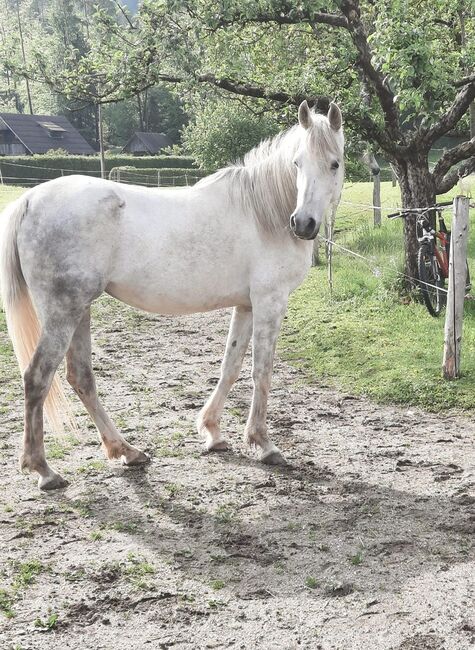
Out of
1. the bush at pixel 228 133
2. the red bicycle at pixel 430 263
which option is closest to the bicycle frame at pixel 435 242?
the red bicycle at pixel 430 263

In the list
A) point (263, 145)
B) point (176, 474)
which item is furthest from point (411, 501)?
point (263, 145)

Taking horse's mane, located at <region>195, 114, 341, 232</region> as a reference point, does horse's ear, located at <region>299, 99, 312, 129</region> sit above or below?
above

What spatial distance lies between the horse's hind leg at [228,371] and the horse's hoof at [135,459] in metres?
0.50

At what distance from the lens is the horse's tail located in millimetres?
4473

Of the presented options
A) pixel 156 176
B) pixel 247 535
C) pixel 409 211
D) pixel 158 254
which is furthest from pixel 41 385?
pixel 156 176

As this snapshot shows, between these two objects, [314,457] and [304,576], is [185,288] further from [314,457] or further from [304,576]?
[304,576]

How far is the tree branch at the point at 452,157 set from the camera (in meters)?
8.75

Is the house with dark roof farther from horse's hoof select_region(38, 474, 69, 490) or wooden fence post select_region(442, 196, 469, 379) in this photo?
horse's hoof select_region(38, 474, 69, 490)

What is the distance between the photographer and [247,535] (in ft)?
12.8

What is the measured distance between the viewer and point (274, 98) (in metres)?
8.93

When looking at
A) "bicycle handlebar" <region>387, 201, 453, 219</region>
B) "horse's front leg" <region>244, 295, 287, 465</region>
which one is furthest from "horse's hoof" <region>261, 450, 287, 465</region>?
"bicycle handlebar" <region>387, 201, 453, 219</region>

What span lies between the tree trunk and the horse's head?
4.56m

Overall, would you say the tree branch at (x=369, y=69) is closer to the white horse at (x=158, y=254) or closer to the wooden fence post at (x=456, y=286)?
the wooden fence post at (x=456, y=286)

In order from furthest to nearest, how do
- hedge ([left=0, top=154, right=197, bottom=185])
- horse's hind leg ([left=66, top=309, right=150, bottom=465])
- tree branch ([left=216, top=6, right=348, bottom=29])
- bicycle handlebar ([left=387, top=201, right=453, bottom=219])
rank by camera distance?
hedge ([left=0, top=154, right=197, bottom=185]) → tree branch ([left=216, top=6, right=348, bottom=29]) → bicycle handlebar ([left=387, top=201, right=453, bottom=219]) → horse's hind leg ([left=66, top=309, right=150, bottom=465])
